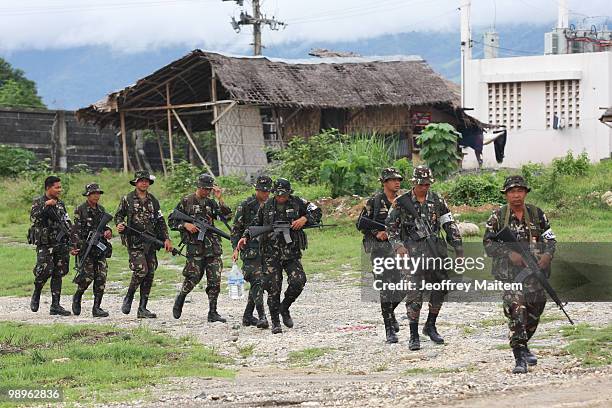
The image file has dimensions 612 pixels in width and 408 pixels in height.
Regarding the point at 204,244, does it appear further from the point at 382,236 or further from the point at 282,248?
the point at 382,236

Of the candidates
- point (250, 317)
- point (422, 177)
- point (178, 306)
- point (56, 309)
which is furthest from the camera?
point (56, 309)

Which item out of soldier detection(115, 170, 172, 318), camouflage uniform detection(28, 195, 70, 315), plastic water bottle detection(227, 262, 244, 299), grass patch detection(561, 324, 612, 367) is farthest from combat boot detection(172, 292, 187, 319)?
grass patch detection(561, 324, 612, 367)

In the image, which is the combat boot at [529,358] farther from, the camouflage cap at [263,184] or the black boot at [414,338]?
the camouflage cap at [263,184]

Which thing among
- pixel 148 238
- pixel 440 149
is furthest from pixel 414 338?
pixel 440 149

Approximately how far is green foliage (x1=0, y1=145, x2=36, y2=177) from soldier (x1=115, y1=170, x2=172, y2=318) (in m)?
20.1

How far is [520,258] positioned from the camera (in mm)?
10086

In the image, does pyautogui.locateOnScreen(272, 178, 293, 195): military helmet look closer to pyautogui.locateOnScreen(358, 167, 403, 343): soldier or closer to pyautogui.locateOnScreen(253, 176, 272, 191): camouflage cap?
pyautogui.locateOnScreen(253, 176, 272, 191): camouflage cap

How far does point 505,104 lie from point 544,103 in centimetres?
133

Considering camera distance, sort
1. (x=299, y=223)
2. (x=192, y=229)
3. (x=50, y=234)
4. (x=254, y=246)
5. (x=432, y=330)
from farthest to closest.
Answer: (x=50, y=234), (x=192, y=229), (x=254, y=246), (x=299, y=223), (x=432, y=330)

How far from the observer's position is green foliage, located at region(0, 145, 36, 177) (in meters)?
34.0

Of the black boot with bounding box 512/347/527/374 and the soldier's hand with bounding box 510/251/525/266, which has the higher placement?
the soldier's hand with bounding box 510/251/525/266

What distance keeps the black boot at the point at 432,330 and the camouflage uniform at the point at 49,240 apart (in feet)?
17.6

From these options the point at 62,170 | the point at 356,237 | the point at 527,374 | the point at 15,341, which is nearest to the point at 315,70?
the point at 62,170

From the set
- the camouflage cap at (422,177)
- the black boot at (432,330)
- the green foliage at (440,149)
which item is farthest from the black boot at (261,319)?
the green foliage at (440,149)
